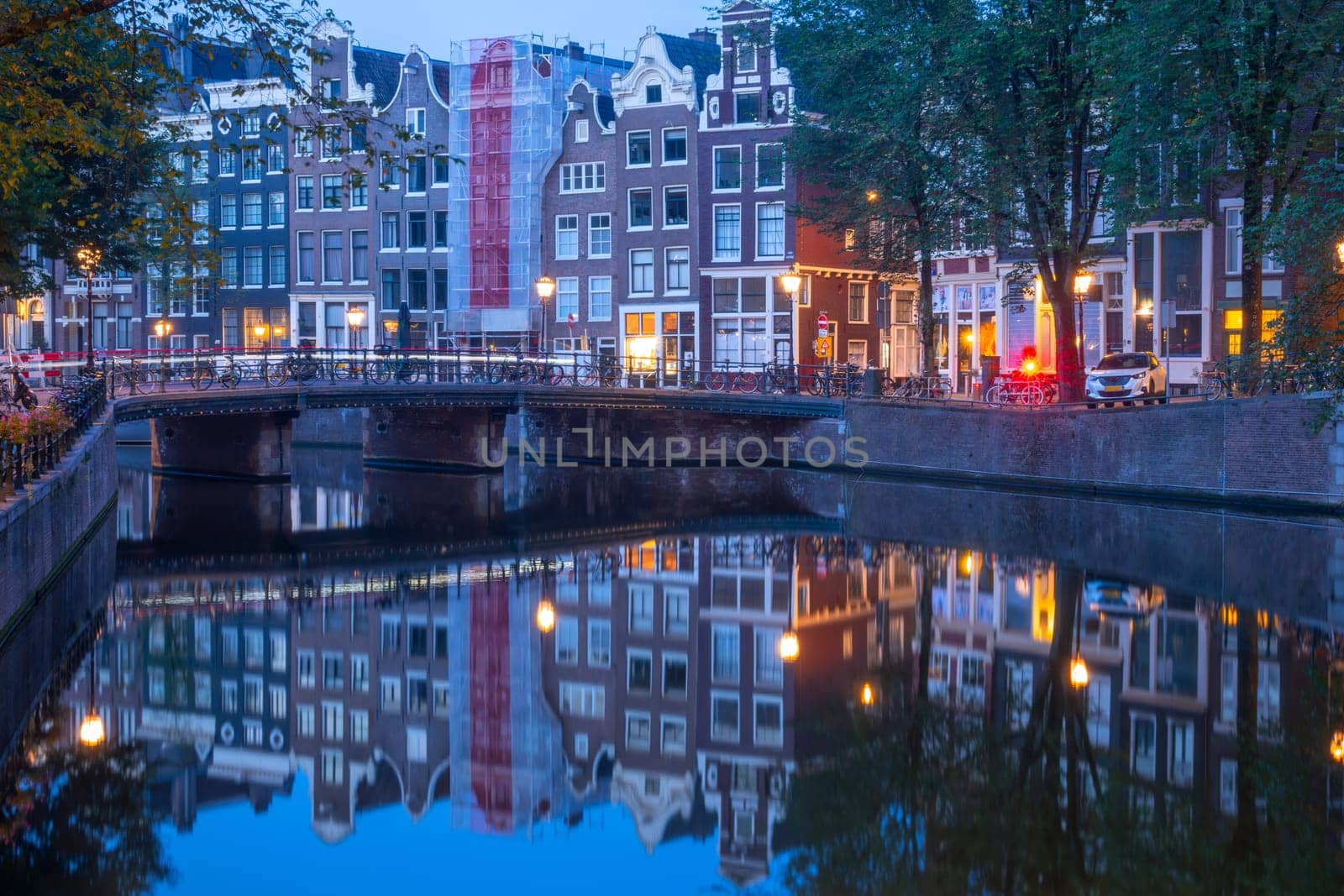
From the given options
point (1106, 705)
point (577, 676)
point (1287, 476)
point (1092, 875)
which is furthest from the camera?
point (1287, 476)

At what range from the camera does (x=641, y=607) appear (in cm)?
2308

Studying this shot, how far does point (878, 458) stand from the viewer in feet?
139

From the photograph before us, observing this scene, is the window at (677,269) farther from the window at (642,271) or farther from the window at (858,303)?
the window at (858,303)

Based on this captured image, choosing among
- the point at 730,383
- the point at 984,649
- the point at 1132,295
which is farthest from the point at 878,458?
the point at 984,649

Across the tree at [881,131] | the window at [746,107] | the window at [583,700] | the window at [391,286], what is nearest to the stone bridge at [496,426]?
the tree at [881,131]

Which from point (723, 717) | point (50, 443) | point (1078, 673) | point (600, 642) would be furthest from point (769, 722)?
point (50, 443)

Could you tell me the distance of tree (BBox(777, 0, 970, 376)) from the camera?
3744 cm

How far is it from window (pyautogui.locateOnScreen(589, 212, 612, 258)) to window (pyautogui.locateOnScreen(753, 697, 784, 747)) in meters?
43.3

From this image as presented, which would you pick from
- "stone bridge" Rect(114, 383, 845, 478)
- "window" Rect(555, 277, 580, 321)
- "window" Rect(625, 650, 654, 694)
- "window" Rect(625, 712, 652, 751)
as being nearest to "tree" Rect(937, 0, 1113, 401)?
"stone bridge" Rect(114, 383, 845, 478)

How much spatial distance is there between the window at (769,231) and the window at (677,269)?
2.88 m

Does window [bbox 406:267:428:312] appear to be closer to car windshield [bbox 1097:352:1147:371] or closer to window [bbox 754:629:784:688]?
car windshield [bbox 1097:352:1147:371]

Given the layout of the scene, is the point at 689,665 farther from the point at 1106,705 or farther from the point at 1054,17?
the point at 1054,17

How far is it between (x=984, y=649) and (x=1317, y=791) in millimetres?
6571

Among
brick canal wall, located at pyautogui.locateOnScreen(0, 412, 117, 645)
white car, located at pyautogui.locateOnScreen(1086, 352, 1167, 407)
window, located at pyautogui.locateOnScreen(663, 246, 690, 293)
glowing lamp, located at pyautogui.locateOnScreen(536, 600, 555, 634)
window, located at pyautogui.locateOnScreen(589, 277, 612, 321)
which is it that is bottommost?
glowing lamp, located at pyautogui.locateOnScreen(536, 600, 555, 634)
